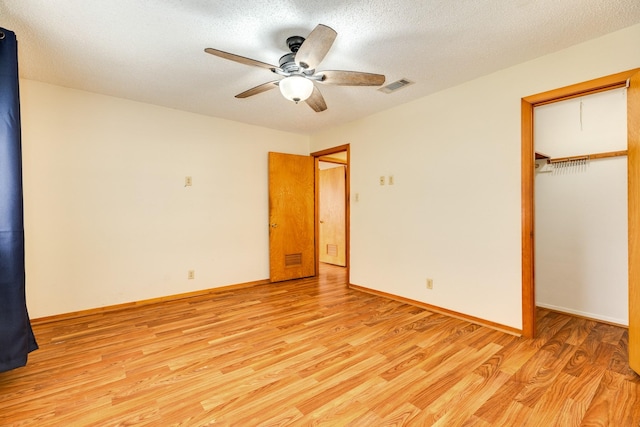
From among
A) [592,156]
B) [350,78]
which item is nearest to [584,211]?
[592,156]

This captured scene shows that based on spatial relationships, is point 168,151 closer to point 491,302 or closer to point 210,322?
point 210,322

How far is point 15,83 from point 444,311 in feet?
13.2

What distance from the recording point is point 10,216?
1.89 m

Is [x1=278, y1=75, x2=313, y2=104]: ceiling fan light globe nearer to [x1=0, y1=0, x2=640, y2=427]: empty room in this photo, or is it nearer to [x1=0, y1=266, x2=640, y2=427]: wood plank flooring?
[x1=0, y1=0, x2=640, y2=427]: empty room

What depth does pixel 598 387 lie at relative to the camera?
183 cm

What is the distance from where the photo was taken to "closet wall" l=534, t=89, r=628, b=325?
288cm

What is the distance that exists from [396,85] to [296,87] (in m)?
1.35

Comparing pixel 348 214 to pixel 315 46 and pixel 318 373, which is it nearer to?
pixel 318 373

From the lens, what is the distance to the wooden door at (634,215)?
188 centimetres

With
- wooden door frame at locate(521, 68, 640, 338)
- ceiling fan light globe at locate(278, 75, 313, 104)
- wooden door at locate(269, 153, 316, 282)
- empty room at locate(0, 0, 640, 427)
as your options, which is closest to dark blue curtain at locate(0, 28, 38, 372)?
empty room at locate(0, 0, 640, 427)

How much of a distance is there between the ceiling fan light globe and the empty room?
0.02m

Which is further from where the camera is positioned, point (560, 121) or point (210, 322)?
point (560, 121)

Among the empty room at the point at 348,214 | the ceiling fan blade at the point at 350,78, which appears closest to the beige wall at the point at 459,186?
the empty room at the point at 348,214

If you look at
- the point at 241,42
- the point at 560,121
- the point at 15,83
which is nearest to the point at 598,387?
the point at 560,121
